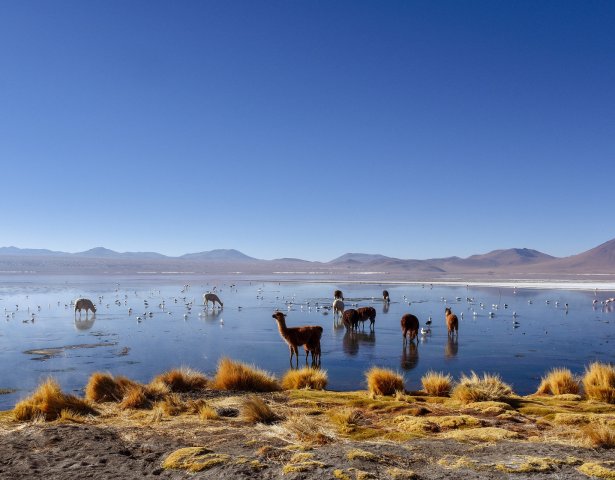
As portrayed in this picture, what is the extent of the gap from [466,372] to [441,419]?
6.44 metres

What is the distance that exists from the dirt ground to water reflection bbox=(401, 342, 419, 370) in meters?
5.42

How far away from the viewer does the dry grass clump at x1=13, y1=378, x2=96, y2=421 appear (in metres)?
9.02

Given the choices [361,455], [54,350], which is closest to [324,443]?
[361,455]

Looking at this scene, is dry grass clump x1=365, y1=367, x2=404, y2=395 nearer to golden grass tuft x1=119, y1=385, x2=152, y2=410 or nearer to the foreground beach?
the foreground beach

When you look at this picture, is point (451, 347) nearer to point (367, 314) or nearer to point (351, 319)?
point (351, 319)

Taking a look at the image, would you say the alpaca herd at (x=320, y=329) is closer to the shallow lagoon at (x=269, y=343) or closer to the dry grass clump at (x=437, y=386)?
the shallow lagoon at (x=269, y=343)

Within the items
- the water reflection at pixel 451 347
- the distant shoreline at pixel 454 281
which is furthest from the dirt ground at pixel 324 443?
the distant shoreline at pixel 454 281

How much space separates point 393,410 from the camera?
9.55 meters

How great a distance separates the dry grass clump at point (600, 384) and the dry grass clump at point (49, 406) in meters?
10.4

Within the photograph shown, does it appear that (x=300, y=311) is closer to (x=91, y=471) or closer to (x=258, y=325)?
(x=258, y=325)

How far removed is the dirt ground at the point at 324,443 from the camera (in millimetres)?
5988

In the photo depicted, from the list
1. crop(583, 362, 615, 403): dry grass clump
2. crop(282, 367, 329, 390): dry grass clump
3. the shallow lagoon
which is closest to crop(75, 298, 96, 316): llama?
the shallow lagoon

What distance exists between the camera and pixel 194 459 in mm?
6488

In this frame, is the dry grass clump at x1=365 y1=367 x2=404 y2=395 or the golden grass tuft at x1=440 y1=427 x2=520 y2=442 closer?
the golden grass tuft at x1=440 y1=427 x2=520 y2=442
